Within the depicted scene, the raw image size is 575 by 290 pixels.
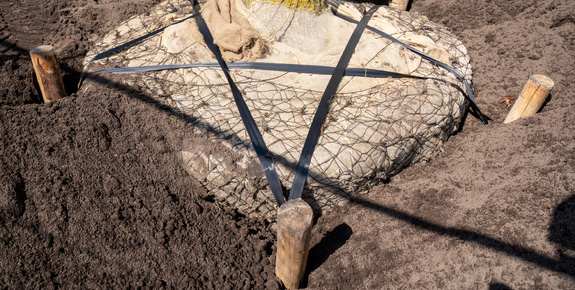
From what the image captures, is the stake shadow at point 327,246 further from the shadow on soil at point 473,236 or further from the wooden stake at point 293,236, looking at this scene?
the wooden stake at point 293,236

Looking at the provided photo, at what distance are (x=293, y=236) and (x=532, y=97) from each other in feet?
8.16

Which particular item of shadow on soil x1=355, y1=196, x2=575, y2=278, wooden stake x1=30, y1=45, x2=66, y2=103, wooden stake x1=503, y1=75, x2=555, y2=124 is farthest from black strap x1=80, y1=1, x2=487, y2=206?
shadow on soil x1=355, y1=196, x2=575, y2=278

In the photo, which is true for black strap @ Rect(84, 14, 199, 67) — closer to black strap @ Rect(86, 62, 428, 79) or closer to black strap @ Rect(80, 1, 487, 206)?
black strap @ Rect(80, 1, 487, 206)

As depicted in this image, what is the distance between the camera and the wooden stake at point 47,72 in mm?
3268

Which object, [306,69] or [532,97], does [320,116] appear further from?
[532,97]

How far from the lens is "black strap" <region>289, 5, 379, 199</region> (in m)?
2.62

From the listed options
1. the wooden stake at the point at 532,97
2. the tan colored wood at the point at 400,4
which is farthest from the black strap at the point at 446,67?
the tan colored wood at the point at 400,4

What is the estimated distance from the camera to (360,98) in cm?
315

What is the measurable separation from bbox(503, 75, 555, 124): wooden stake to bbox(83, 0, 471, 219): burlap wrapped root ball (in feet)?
1.54

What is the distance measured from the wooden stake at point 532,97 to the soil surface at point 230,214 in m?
0.12

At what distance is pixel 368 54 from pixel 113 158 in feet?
7.93

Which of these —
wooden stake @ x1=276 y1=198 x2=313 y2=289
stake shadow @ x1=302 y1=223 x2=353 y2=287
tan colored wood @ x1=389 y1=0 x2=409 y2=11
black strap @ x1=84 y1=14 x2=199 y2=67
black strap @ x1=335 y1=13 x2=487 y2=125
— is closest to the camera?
wooden stake @ x1=276 y1=198 x2=313 y2=289

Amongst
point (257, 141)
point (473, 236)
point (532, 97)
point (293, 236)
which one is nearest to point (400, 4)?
point (532, 97)

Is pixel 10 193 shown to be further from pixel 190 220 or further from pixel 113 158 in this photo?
pixel 190 220
